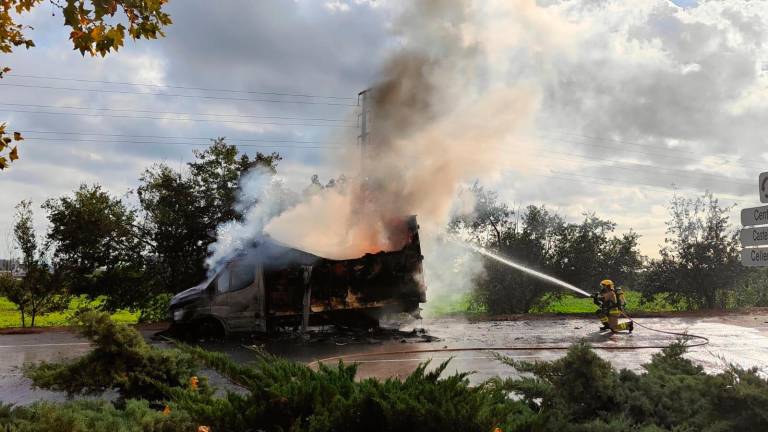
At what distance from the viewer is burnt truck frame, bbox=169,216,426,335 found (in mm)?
12883

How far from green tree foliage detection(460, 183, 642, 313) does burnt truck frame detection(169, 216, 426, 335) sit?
902 cm

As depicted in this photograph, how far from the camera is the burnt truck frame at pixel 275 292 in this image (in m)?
12.9

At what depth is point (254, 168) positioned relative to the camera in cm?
1920

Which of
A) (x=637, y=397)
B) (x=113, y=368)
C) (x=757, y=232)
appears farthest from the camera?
(x=757, y=232)

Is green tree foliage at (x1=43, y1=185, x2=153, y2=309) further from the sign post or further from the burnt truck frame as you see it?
the sign post

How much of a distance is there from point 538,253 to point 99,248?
15.1m

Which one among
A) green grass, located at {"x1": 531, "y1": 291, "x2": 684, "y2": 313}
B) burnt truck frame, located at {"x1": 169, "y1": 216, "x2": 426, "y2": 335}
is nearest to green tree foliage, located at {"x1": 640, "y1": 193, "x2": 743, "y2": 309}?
green grass, located at {"x1": 531, "y1": 291, "x2": 684, "y2": 313}

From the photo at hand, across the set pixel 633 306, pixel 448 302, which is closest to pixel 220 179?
pixel 448 302

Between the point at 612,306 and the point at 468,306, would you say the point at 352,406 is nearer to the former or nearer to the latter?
the point at 612,306

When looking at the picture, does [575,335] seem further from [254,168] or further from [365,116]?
[254,168]

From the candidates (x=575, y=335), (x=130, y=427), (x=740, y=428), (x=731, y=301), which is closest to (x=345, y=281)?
(x=575, y=335)

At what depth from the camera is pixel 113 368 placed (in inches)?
173

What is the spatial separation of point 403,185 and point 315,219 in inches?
114

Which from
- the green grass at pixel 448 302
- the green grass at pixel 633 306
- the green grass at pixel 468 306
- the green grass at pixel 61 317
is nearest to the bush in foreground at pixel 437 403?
the green grass at pixel 61 317
